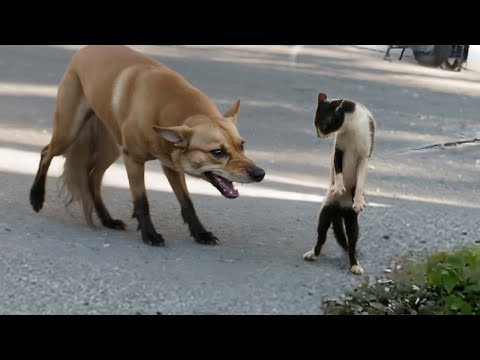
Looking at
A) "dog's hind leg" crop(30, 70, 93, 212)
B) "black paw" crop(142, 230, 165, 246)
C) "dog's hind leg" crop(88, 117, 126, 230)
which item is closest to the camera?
"black paw" crop(142, 230, 165, 246)

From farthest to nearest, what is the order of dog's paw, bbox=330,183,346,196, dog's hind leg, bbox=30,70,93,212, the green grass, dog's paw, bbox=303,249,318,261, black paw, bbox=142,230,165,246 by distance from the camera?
dog's hind leg, bbox=30,70,93,212, black paw, bbox=142,230,165,246, dog's paw, bbox=303,249,318,261, dog's paw, bbox=330,183,346,196, the green grass

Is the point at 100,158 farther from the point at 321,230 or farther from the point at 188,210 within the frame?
the point at 321,230

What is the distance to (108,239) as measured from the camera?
425 cm

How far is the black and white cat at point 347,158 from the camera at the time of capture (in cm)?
363

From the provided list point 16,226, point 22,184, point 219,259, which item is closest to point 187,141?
point 219,259

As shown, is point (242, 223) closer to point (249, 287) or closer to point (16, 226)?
point (249, 287)

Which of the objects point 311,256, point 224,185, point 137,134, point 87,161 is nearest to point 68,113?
point 87,161

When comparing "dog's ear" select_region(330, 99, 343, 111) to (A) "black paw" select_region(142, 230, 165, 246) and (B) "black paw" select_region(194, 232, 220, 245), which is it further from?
(A) "black paw" select_region(142, 230, 165, 246)

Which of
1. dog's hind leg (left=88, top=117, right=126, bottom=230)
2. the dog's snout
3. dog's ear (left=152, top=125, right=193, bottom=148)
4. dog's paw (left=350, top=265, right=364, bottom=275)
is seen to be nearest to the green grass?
dog's paw (left=350, top=265, right=364, bottom=275)

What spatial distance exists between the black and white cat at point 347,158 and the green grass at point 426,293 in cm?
19

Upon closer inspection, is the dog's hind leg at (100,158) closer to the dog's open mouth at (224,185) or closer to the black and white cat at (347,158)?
the dog's open mouth at (224,185)

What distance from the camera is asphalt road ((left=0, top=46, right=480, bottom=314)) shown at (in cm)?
365

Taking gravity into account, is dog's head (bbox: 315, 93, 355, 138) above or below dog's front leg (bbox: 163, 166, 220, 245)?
above

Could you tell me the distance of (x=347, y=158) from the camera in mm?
3686
